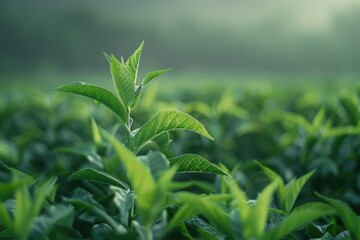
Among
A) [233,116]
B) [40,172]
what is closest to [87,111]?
[40,172]

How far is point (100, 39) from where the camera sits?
37.9 meters

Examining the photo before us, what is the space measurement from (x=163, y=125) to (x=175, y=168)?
36 centimetres

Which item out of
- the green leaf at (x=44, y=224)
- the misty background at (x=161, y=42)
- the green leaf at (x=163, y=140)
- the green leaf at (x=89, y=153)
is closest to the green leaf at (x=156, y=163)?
the green leaf at (x=44, y=224)

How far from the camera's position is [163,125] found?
150 centimetres

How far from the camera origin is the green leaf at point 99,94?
1485mm

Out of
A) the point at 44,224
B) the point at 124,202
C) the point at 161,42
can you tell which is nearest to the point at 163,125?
the point at 124,202

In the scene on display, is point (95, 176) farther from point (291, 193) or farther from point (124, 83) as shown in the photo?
point (291, 193)

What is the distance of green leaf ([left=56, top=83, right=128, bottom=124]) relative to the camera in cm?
149

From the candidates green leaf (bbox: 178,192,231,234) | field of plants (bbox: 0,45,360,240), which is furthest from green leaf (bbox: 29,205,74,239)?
green leaf (bbox: 178,192,231,234)

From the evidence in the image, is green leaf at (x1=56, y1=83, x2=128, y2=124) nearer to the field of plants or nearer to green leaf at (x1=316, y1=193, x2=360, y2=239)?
the field of plants

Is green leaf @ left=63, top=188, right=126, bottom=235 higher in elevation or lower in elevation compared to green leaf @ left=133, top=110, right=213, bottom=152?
lower

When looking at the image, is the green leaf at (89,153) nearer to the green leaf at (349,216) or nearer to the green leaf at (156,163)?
the green leaf at (156,163)

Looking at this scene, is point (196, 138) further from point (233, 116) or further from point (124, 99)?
point (124, 99)

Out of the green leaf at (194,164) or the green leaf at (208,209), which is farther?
the green leaf at (194,164)
